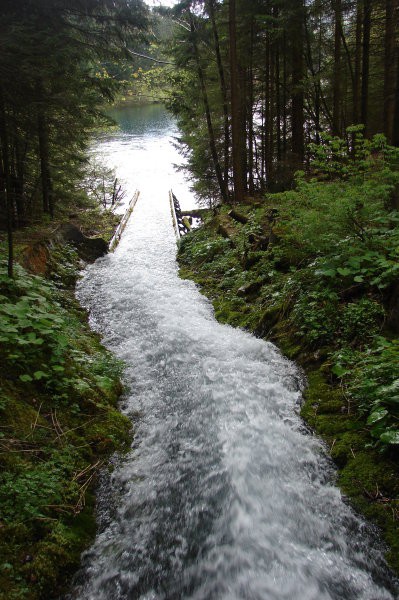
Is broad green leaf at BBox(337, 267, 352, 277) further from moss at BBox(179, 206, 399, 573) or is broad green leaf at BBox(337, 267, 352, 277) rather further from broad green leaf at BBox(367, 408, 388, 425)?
broad green leaf at BBox(367, 408, 388, 425)

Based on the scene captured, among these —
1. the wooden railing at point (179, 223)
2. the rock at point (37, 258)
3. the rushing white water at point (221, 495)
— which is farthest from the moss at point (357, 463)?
the wooden railing at point (179, 223)

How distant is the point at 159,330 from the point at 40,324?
8.65ft

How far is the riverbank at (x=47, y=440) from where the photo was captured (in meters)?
2.75

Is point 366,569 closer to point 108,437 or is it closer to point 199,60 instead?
point 108,437

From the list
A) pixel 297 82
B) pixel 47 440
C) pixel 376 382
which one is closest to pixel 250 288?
pixel 376 382

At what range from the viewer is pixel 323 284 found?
5828 millimetres

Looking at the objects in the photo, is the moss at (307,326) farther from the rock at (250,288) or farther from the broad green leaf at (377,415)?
the broad green leaf at (377,415)

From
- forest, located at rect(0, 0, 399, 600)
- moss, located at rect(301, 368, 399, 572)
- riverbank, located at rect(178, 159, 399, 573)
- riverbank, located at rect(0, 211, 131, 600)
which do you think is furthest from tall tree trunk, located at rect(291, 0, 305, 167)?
riverbank, located at rect(0, 211, 131, 600)

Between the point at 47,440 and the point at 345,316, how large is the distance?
408cm

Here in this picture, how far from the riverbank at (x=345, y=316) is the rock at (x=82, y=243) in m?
6.11

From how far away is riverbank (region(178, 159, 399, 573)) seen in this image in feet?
11.3

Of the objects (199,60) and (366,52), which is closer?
(366,52)

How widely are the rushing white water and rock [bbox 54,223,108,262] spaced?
687 cm

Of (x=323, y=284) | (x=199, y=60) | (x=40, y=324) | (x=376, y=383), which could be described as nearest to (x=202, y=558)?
(x=376, y=383)
